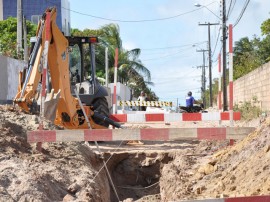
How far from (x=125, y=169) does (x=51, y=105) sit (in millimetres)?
2250

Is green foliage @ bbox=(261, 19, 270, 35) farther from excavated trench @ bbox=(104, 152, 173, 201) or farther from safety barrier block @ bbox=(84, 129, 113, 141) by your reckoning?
safety barrier block @ bbox=(84, 129, 113, 141)

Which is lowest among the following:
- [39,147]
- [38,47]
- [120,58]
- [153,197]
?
[153,197]

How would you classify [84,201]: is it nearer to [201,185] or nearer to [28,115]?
[201,185]

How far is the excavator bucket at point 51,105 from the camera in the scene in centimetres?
1053

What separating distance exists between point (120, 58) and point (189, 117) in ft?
102

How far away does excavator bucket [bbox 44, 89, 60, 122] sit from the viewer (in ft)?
34.5

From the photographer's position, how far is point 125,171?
12.0m

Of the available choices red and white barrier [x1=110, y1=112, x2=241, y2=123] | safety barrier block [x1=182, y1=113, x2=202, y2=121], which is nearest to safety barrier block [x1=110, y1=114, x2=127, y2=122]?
red and white barrier [x1=110, y1=112, x2=241, y2=123]

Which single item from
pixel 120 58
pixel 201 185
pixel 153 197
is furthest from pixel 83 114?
pixel 120 58

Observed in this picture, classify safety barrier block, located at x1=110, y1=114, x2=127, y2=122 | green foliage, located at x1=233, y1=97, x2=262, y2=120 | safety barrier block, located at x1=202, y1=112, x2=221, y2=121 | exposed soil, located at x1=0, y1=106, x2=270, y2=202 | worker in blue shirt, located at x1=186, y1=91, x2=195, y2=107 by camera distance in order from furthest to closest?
worker in blue shirt, located at x1=186, y1=91, x2=195, y2=107, green foliage, located at x1=233, y1=97, x2=262, y2=120, safety barrier block, located at x1=110, y1=114, x2=127, y2=122, safety barrier block, located at x1=202, y1=112, x2=221, y2=121, exposed soil, located at x1=0, y1=106, x2=270, y2=202

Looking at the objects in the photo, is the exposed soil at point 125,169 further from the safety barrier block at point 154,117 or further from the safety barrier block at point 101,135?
the safety barrier block at point 154,117

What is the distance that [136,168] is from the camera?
12.0m

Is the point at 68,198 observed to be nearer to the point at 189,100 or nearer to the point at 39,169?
the point at 39,169

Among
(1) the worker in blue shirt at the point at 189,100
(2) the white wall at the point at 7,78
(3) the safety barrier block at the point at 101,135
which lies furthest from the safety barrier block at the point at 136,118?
(1) the worker in blue shirt at the point at 189,100
